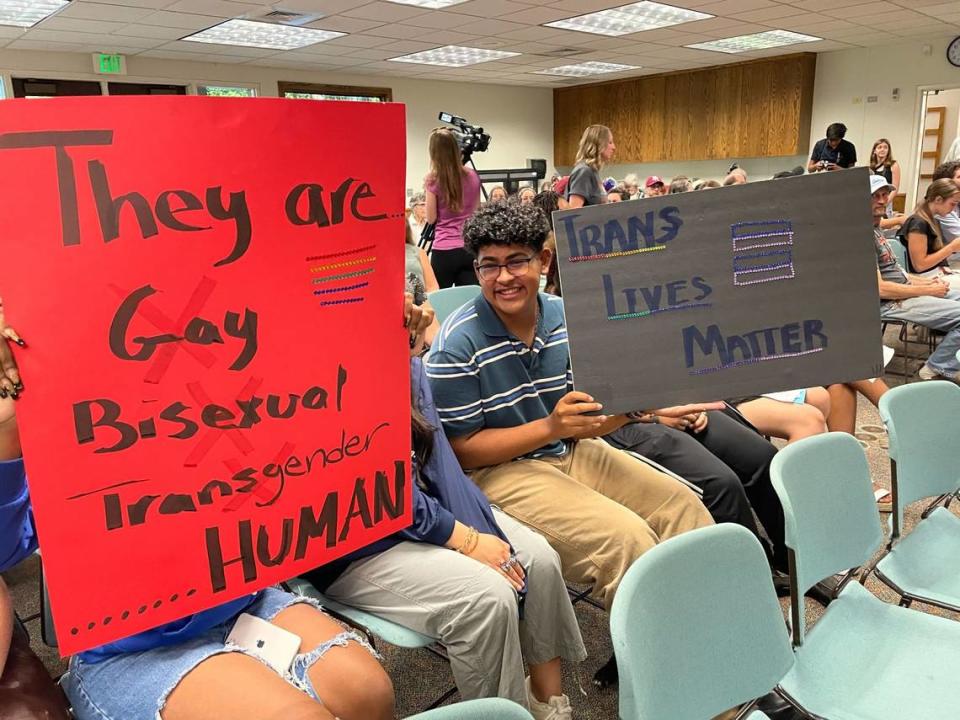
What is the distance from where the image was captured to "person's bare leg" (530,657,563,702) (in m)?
1.54

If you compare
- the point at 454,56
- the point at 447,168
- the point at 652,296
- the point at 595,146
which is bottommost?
the point at 652,296

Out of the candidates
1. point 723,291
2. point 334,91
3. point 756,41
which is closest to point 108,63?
point 334,91

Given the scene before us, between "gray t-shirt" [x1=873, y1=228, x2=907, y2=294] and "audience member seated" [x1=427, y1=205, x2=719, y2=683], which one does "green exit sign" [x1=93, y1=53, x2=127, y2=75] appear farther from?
"gray t-shirt" [x1=873, y1=228, x2=907, y2=294]

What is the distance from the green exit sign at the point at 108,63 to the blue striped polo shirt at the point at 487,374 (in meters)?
7.09

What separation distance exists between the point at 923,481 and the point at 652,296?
0.94 meters

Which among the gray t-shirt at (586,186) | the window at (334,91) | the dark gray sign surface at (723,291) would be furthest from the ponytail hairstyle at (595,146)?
the window at (334,91)

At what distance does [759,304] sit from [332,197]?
0.93 metres

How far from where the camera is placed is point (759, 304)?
146 cm

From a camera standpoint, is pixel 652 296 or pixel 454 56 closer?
pixel 652 296

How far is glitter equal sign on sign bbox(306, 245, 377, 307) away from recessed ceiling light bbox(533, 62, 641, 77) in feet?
29.5

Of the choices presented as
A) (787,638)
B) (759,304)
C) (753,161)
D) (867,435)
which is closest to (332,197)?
(759,304)

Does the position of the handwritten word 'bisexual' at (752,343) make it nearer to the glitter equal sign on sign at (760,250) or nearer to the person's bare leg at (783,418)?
the glitter equal sign on sign at (760,250)

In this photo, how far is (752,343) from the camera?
1468 mm

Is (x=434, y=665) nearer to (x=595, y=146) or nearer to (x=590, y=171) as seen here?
(x=590, y=171)
